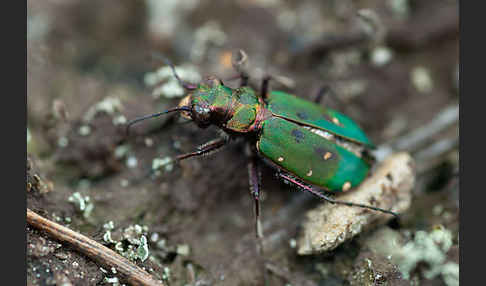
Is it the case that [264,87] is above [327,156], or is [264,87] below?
above

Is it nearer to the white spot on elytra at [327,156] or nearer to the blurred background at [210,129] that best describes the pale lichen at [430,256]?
the blurred background at [210,129]

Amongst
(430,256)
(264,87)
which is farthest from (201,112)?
(430,256)

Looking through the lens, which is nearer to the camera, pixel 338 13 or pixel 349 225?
pixel 349 225

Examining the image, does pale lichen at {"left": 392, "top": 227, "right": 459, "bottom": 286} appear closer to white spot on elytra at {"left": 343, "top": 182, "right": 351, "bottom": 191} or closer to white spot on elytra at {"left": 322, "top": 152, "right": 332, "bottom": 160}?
white spot on elytra at {"left": 343, "top": 182, "right": 351, "bottom": 191}

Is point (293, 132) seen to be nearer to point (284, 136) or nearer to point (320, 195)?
point (284, 136)

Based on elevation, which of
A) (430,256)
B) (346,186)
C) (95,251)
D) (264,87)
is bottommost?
(430,256)

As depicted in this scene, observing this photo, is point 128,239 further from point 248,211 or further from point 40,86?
point 40,86

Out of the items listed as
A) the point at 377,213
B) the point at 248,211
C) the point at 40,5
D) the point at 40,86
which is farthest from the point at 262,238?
the point at 40,5
